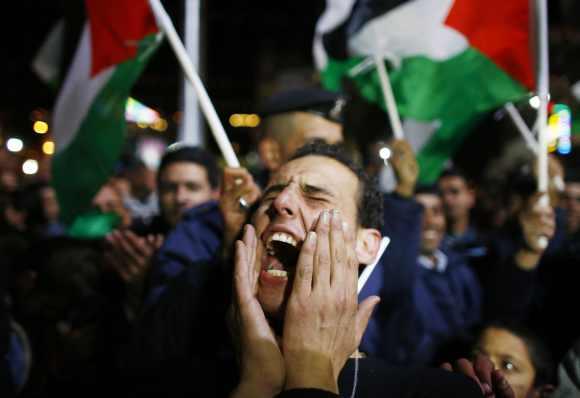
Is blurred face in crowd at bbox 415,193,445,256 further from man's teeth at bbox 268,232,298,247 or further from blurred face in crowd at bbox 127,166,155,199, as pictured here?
blurred face in crowd at bbox 127,166,155,199

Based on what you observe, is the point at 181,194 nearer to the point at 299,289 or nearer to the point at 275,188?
the point at 275,188

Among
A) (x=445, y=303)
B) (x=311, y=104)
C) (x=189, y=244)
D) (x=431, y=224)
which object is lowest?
(x=445, y=303)

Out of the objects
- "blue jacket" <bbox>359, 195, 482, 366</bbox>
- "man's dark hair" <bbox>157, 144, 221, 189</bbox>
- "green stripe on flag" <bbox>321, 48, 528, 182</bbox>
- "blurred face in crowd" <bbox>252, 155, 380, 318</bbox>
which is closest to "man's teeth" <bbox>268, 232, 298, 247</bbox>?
"blurred face in crowd" <bbox>252, 155, 380, 318</bbox>

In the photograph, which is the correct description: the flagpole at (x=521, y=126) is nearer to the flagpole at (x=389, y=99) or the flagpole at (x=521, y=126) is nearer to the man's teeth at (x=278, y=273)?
the flagpole at (x=389, y=99)

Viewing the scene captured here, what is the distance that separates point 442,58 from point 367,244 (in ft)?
6.68

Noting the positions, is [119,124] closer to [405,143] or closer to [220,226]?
[220,226]

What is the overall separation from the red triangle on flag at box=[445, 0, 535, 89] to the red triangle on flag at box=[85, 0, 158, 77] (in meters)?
1.64

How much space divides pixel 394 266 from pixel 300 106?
3.44 feet

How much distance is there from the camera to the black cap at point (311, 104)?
376 cm

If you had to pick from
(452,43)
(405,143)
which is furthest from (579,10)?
(405,143)

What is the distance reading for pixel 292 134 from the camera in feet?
12.2

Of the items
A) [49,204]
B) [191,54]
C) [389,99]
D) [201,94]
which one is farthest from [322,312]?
[49,204]

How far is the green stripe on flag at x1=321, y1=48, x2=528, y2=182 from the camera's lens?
3.93 meters

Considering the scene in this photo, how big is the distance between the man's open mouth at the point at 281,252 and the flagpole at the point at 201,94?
0.84m
